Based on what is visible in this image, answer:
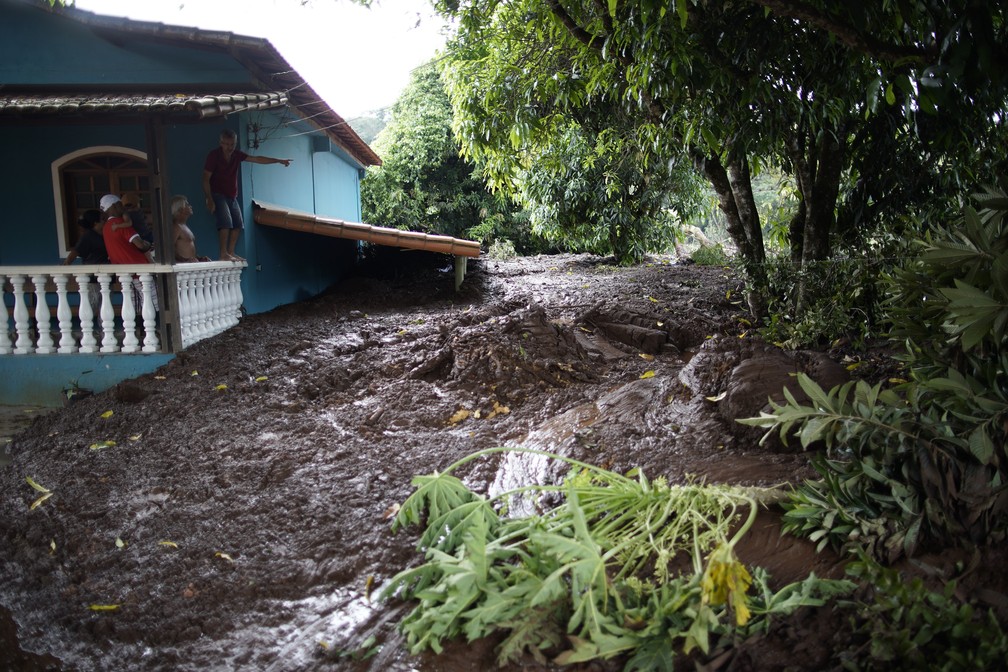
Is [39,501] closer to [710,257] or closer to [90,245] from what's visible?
[90,245]

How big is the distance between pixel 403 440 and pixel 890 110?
4684 millimetres

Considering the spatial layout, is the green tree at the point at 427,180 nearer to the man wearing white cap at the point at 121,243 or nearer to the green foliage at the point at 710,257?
the green foliage at the point at 710,257

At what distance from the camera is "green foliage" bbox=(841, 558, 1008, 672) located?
2.36 m

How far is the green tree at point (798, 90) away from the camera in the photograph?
3715 mm

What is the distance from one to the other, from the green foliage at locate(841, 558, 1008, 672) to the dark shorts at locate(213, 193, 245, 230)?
7354mm

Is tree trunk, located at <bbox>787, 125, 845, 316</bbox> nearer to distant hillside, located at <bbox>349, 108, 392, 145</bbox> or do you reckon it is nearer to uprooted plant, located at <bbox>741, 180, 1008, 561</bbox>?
uprooted plant, located at <bbox>741, 180, 1008, 561</bbox>

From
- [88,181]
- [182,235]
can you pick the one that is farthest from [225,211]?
[88,181]

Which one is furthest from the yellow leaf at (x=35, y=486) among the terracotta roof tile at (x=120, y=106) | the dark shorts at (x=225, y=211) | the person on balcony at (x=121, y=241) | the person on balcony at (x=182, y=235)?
the dark shorts at (x=225, y=211)

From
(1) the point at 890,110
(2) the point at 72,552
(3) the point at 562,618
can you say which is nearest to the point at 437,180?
(1) the point at 890,110

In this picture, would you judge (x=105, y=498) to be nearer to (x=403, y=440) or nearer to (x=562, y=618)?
(x=403, y=440)

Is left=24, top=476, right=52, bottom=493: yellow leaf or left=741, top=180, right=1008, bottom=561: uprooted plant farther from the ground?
left=741, top=180, right=1008, bottom=561: uprooted plant

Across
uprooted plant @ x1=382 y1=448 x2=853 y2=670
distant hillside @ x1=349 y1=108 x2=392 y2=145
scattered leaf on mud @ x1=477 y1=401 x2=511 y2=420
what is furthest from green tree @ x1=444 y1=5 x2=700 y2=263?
distant hillside @ x1=349 y1=108 x2=392 y2=145

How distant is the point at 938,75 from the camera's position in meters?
3.30

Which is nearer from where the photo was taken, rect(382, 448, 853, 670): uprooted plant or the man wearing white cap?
rect(382, 448, 853, 670): uprooted plant
